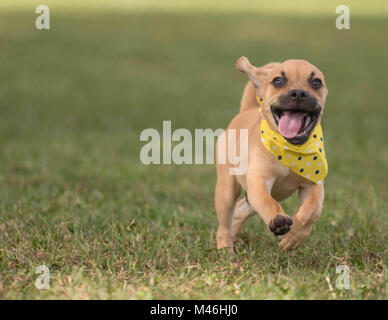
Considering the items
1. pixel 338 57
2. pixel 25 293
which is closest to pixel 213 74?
pixel 338 57

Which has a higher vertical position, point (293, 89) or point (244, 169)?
point (293, 89)

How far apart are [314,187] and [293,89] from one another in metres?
0.70

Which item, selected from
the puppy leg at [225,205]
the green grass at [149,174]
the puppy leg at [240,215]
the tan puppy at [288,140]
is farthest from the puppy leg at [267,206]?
the puppy leg at [240,215]

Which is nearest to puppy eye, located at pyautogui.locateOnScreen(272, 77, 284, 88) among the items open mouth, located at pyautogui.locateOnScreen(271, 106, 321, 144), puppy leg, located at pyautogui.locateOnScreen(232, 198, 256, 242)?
open mouth, located at pyautogui.locateOnScreen(271, 106, 321, 144)

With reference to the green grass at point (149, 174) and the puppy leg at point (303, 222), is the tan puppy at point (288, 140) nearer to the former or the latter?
the puppy leg at point (303, 222)

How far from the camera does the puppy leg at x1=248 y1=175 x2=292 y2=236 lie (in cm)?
354

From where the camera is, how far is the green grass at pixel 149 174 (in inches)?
143

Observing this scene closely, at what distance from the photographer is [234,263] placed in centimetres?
390

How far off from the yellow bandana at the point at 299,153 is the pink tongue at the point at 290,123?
0.08 m

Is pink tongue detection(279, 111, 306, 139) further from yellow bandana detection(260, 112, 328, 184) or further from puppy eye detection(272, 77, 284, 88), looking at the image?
puppy eye detection(272, 77, 284, 88)

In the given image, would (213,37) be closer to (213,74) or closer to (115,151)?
(213,74)

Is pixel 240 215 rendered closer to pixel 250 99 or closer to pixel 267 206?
pixel 250 99

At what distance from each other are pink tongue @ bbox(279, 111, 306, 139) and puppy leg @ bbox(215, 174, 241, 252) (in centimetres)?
77
